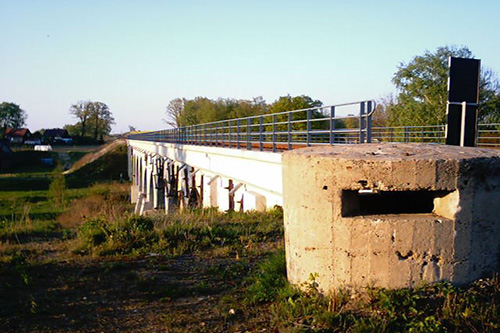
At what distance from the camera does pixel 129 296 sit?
538 centimetres

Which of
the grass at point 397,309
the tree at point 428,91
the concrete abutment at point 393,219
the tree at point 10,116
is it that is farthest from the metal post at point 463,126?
the tree at point 10,116

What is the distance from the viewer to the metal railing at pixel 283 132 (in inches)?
342

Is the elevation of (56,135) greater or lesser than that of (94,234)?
lesser

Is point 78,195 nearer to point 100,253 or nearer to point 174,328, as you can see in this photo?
point 100,253

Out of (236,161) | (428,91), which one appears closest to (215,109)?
(428,91)

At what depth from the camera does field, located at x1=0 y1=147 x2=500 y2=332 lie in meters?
4.09

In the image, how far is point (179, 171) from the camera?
2553 centimetres

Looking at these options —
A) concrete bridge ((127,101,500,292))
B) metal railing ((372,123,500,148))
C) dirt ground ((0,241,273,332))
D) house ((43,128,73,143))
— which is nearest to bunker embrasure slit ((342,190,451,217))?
concrete bridge ((127,101,500,292))

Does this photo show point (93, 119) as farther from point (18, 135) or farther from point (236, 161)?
point (236, 161)

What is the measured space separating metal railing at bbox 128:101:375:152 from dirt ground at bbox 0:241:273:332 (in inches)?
136

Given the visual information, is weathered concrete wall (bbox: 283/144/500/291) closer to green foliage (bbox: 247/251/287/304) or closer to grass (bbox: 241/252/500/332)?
grass (bbox: 241/252/500/332)

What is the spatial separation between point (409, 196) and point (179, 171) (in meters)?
21.1

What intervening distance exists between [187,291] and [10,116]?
136125 mm

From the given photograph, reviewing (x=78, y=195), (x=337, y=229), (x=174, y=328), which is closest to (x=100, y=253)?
(x=174, y=328)
